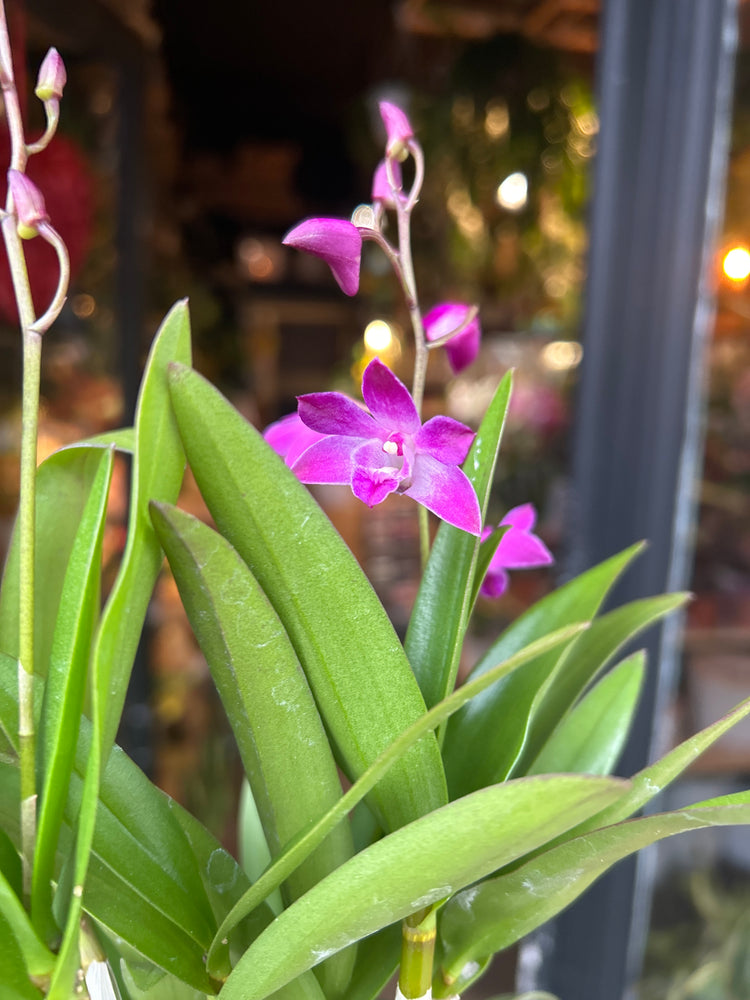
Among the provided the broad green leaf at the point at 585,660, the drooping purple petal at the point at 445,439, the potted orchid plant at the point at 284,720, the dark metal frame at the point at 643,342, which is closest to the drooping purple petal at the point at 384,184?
the potted orchid plant at the point at 284,720

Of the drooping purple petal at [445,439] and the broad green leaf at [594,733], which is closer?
the drooping purple petal at [445,439]

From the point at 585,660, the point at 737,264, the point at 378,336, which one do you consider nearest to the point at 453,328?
the point at 585,660

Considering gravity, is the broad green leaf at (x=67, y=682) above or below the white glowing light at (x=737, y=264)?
below

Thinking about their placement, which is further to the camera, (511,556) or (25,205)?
(511,556)

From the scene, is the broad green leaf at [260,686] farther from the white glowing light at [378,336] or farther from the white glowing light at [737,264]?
the white glowing light at [378,336]

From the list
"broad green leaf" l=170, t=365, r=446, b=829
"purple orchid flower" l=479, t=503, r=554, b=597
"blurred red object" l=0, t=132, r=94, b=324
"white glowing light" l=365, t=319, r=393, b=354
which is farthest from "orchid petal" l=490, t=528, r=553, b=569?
"white glowing light" l=365, t=319, r=393, b=354

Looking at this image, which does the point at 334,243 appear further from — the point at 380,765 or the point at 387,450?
the point at 380,765

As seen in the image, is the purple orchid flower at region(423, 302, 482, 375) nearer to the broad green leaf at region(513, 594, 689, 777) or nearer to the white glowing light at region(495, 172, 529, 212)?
the broad green leaf at region(513, 594, 689, 777)
